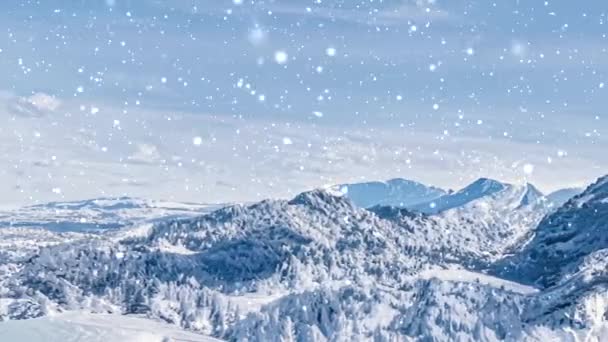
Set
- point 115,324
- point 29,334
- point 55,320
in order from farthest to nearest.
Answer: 1. point 115,324
2. point 55,320
3. point 29,334

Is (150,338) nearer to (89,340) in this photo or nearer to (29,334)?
(89,340)

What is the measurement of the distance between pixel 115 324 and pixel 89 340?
2342 cm

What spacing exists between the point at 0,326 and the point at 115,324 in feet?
99.4

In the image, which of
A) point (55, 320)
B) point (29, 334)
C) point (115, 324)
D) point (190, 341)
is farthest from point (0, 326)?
point (190, 341)

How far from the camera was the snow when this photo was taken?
8412cm

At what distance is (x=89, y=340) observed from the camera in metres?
94.2

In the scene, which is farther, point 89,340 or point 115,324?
point 115,324

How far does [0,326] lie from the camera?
289 ft

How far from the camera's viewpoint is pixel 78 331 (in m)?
99.2

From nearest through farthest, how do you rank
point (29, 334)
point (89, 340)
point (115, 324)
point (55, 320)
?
point (29, 334), point (89, 340), point (55, 320), point (115, 324)

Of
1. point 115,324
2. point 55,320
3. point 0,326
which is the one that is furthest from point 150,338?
point 0,326

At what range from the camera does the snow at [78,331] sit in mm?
84125

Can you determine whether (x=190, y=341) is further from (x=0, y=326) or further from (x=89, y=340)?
(x=0, y=326)

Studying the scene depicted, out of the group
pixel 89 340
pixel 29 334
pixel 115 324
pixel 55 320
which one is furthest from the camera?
pixel 115 324
